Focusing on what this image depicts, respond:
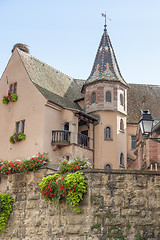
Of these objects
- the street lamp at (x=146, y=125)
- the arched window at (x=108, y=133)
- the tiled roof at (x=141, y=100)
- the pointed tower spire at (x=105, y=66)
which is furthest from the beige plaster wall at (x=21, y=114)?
the street lamp at (x=146, y=125)

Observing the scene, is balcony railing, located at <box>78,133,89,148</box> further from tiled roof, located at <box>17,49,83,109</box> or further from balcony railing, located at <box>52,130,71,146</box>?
tiled roof, located at <box>17,49,83,109</box>

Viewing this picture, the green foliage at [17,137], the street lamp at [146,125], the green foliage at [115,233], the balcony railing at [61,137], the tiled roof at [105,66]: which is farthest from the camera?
the tiled roof at [105,66]

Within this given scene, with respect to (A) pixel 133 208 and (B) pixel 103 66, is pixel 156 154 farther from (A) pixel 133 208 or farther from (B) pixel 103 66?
(B) pixel 103 66

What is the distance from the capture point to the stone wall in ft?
44.1

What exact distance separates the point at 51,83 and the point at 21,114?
481cm

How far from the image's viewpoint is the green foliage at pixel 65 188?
13867 mm

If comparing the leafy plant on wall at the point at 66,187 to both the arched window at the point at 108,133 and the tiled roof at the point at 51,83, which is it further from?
the arched window at the point at 108,133

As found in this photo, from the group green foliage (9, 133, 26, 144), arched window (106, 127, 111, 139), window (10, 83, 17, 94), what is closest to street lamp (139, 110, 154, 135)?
green foliage (9, 133, 26, 144)

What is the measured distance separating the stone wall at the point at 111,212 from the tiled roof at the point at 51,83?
1792 cm

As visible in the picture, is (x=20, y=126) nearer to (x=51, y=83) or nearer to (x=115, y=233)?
(x=51, y=83)

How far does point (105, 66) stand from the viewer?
120 feet

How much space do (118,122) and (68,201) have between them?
21.5 metres

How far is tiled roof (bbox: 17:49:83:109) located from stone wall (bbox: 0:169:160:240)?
1792 cm

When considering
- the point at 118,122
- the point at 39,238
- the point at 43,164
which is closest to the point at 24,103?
the point at 118,122
